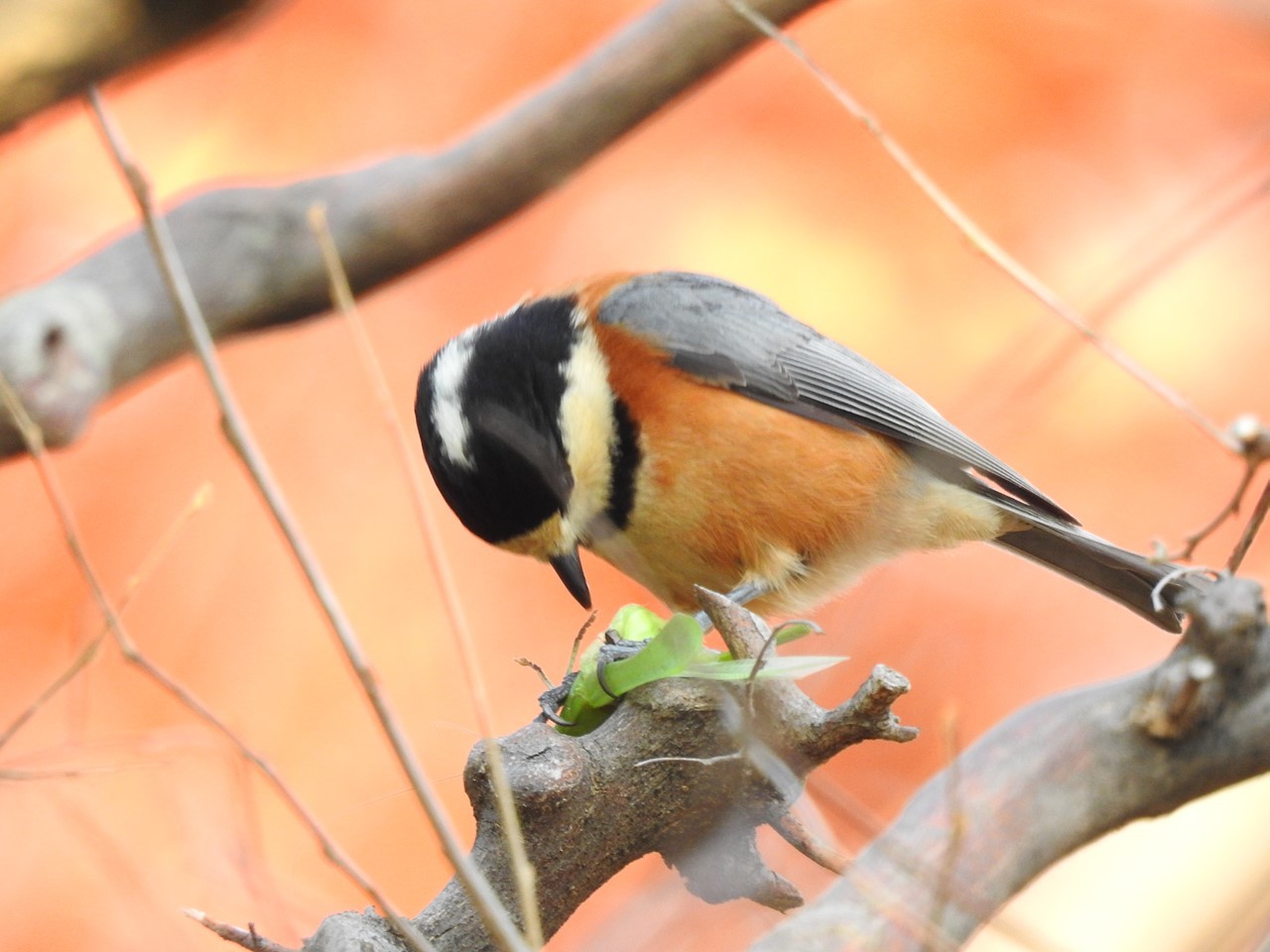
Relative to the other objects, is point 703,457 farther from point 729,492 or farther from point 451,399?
point 451,399

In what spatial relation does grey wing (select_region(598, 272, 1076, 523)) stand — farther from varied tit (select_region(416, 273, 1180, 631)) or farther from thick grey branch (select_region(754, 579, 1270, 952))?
thick grey branch (select_region(754, 579, 1270, 952))

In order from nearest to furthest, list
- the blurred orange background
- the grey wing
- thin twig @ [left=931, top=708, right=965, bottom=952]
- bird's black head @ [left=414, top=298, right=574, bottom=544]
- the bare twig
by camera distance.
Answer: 1. thin twig @ [left=931, top=708, right=965, bottom=952]
2. the bare twig
3. bird's black head @ [left=414, top=298, right=574, bottom=544]
4. the grey wing
5. the blurred orange background

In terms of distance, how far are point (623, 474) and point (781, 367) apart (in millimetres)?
380

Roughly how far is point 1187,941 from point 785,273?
1.89m

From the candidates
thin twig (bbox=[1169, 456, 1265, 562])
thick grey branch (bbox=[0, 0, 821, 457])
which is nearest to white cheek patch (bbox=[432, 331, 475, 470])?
thick grey branch (bbox=[0, 0, 821, 457])

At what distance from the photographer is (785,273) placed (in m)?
3.52

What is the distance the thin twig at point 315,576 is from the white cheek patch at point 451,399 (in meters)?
1.06

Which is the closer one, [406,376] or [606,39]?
[606,39]

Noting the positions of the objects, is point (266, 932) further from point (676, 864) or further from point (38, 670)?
point (676, 864)

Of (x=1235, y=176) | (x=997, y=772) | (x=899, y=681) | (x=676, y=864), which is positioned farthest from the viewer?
(x=1235, y=176)

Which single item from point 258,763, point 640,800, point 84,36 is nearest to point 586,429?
point 640,800

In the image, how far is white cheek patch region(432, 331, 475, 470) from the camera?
6.68 ft

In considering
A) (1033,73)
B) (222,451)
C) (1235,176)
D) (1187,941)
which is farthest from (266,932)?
(1033,73)

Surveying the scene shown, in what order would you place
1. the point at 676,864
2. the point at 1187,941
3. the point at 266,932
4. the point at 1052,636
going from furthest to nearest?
the point at 1052,636
the point at 266,932
the point at 1187,941
the point at 676,864
